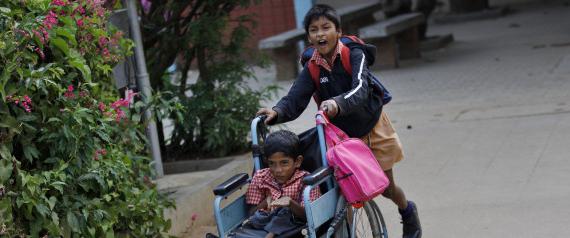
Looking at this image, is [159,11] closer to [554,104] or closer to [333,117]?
[333,117]

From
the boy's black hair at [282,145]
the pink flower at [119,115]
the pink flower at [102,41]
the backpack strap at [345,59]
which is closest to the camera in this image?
the boy's black hair at [282,145]

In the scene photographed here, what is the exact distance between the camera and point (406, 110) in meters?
11.7

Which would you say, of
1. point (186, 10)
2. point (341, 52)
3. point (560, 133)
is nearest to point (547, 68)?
point (560, 133)

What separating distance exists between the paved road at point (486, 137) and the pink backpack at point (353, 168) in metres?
1.87

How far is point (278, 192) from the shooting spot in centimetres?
469

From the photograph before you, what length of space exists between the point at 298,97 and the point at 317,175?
0.86m

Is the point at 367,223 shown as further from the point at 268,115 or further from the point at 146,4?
the point at 146,4

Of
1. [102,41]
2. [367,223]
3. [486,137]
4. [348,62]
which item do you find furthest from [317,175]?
[486,137]

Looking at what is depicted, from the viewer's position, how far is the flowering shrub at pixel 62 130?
4.66 m

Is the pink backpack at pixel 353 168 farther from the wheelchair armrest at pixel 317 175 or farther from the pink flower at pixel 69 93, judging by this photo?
the pink flower at pixel 69 93

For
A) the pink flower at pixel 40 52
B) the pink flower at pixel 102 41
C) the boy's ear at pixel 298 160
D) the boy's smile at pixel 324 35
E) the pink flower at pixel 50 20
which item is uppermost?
the pink flower at pixel 50 20

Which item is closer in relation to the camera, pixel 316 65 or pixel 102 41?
pixel 316 65

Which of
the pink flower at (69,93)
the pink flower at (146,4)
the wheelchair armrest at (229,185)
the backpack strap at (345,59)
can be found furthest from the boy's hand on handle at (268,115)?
the pink flower at (146,4)

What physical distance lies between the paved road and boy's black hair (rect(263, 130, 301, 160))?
6.74 ft
